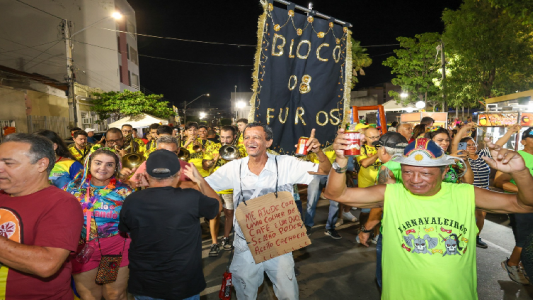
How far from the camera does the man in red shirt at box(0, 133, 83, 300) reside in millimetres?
1771

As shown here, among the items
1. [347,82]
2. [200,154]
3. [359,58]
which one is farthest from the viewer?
[359,58]

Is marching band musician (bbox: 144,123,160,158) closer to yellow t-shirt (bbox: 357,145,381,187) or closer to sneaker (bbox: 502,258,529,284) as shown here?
yellow t-shirt (bbox: 357,145,381,187)

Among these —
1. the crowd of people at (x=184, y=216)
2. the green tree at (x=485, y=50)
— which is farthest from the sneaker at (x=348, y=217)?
the green tree at (x=485, y=50)

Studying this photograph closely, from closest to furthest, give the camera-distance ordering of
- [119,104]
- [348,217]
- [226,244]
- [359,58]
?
[226,244]
[348,217]
[119,104]
[359,58]

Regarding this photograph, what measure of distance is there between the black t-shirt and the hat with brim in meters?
1.69

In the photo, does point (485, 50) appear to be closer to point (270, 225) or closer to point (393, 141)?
point (393, 141)

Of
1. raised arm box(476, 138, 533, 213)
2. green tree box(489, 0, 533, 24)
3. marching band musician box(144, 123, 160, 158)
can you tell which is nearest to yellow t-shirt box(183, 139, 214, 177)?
marching band musician box(144, 123, 160, 158)

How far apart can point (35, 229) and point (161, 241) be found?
814 mm

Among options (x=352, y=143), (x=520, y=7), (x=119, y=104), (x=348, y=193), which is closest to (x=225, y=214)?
(x=348, y=193)

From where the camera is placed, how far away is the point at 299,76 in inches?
137

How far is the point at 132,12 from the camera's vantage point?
Answer: 43.6 meters

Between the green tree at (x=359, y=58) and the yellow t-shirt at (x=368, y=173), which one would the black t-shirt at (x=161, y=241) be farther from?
the green tree at (x=359, y=58)

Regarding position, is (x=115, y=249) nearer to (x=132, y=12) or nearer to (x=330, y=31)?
(x=330, y=31)

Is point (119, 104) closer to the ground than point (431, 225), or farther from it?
farther from it
